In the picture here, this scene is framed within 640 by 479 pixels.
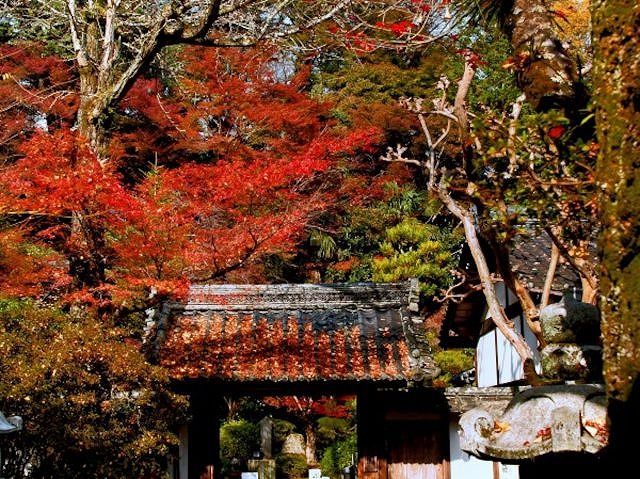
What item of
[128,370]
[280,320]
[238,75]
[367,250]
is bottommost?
[128,370]

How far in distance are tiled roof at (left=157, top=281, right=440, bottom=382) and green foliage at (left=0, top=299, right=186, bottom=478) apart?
2.01 metres

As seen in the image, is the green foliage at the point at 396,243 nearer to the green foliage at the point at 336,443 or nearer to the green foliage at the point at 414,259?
the green foliage at the point at 414,259

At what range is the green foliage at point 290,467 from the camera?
21.5 m

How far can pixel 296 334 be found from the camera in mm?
12445

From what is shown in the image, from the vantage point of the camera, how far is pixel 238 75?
22688mm

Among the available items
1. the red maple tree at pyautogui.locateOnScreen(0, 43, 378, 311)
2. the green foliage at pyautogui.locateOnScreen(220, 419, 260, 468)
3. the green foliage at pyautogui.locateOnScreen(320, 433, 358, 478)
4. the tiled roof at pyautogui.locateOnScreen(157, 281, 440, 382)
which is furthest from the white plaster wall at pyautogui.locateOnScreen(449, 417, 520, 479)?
the green foliage at pyautogui.locateOnScreen(220, 419, 260, 468)

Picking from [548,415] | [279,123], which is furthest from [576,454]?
[279,123]

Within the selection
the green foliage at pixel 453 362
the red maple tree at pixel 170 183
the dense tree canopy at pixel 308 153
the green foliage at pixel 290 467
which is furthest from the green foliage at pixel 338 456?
the red maple tree at pixel 170 183

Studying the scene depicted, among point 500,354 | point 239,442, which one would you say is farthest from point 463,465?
point 239,442

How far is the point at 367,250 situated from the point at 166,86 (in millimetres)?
8892

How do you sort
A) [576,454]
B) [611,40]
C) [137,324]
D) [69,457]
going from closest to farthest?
1. [611,40]
2. [576,454]
3. [69,457]
4. [137,324]

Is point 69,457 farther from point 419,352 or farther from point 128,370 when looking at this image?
point 419,352

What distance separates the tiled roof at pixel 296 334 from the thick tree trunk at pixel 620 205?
826 centimetres

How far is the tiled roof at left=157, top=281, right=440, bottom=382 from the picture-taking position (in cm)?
1121
